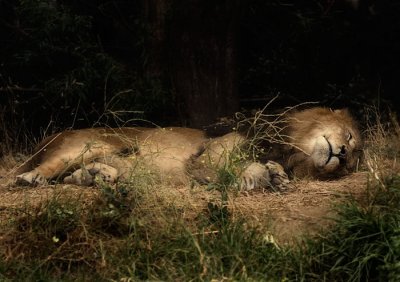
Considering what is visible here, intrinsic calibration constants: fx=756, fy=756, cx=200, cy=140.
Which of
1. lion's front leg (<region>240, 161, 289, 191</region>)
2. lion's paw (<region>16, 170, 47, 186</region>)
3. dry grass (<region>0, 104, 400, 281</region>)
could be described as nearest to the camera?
dry grass (<region>0, 104, 400, 281</region>)

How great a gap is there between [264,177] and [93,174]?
1.58 meters

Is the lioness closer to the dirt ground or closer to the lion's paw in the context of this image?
the lion's paw

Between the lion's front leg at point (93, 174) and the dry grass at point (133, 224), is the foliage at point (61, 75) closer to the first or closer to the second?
the lion's front leg at point (93, 174)

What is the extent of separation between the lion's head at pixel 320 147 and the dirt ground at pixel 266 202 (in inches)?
15.9

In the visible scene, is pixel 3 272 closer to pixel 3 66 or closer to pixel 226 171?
pixel 226 171

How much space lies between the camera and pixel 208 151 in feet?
23.5

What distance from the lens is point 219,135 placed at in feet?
25.5

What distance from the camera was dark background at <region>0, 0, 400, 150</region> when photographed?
9.79 meters

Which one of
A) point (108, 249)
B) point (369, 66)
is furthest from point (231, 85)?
point (108, 249)

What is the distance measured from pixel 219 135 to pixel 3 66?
446cm

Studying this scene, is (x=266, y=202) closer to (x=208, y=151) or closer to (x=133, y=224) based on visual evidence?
(x=208, y=151)

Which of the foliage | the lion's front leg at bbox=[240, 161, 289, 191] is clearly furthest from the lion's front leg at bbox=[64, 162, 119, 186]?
the foliage

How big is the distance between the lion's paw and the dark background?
1749 mm

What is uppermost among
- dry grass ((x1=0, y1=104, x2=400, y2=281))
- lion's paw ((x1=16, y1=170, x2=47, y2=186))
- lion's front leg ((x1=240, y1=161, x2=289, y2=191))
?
dry grass ((x1=0, y1=104, x2=400, y2=281))
